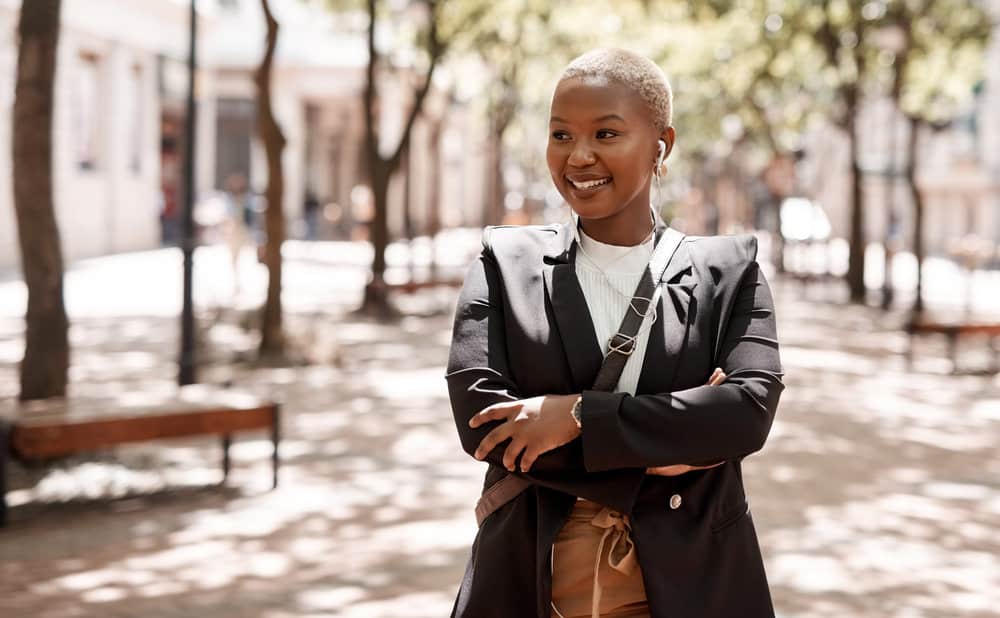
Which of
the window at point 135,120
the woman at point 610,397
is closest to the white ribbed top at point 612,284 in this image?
the woman at point 610,397

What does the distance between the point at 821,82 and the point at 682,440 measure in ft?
110

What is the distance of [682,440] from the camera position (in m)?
2.36

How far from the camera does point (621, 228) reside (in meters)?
2.55

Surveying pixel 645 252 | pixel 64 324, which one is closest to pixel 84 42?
pixel 64 324

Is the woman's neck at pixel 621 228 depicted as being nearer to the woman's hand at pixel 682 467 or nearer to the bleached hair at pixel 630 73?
the bleached hair at pixel 630 73

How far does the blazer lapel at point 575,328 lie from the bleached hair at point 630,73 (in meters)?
0.33

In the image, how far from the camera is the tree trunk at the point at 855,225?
2286 cm

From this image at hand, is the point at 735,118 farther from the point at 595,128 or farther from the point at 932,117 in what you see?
the point at 595,128

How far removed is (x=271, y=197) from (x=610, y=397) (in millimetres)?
12046

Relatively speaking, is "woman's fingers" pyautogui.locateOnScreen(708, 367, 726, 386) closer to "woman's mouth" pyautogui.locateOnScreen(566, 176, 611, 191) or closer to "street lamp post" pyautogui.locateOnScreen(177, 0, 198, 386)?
"woman's mouth" pyautogui.locateOnScreen(566, 176, 611, 191)

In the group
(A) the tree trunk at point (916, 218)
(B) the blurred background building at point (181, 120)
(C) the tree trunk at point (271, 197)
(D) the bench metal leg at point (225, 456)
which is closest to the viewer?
(D) the bench metal leg at point (225, 456)

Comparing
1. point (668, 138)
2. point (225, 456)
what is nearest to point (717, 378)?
point (668, 138)

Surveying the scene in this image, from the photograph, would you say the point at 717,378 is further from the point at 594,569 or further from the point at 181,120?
the point at 181,120

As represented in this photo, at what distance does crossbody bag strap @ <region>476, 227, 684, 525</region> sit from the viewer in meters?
2.40
